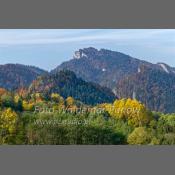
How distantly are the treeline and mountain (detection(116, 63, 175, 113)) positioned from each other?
0.15 m

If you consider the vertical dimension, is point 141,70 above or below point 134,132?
above

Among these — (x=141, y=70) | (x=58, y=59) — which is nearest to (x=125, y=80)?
(x=141, y=70)

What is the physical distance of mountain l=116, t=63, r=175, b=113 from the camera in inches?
665

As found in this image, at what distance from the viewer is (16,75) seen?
16.9 meters

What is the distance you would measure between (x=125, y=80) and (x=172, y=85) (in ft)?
3.15

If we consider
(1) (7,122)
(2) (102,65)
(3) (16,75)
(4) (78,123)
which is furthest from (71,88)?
(1) (7,122)

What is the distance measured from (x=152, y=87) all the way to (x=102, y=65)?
114 centimetres

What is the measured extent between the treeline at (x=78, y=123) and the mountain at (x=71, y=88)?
12cm

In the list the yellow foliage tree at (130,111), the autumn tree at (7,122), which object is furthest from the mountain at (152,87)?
the autumn tree at (7,122)

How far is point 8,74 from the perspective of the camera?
55.6 ft

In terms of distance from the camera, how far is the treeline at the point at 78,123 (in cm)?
1673

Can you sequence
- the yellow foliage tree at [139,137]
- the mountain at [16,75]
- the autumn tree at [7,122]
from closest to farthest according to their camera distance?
the yellow foliage tree at [139,137]
the autumn tree at [7,122]
the mountain at [16,75]

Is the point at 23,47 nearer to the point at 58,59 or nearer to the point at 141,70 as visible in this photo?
the point at 58,59

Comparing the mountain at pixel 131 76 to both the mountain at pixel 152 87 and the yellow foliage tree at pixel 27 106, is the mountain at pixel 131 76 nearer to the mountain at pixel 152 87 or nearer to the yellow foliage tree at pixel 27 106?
the mountain at pixel 152 87
